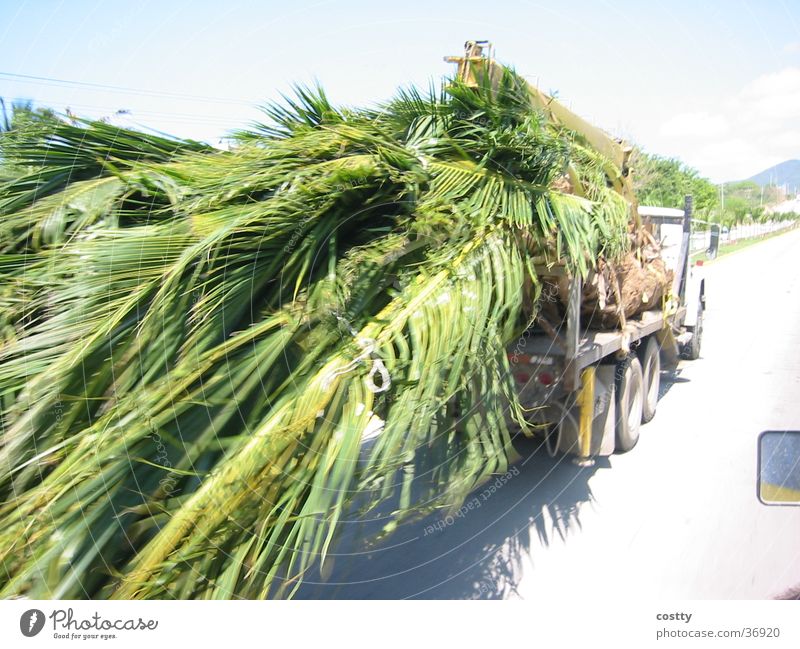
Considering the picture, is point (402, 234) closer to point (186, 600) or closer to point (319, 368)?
point (319, 368)

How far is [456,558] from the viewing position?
3885 millimetres

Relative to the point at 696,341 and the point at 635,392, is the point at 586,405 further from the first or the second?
the point at 696,341

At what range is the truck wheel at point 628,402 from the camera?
531cm

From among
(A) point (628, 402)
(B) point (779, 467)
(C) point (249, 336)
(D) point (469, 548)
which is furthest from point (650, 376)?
(C) point (249, 336)

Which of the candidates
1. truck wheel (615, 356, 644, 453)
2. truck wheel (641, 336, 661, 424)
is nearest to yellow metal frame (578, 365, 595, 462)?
truck wheel (615, 356, 644, 453)

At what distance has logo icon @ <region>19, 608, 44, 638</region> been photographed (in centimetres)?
201

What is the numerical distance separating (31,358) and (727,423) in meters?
6.14

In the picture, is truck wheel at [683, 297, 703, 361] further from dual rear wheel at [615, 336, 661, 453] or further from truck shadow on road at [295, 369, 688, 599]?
truck shadow on road at [295, 369, 688, 599]

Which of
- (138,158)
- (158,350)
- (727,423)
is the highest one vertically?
(138,158)

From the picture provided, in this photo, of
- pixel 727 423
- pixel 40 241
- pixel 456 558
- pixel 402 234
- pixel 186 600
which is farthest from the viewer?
pixel 727 423

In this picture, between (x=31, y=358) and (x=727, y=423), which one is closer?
(x=31, y=358)

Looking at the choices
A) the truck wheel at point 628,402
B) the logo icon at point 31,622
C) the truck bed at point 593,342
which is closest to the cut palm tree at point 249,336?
the logo icon at point 31,622

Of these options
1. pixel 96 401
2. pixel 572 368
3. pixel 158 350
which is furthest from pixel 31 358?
pixel 572 368

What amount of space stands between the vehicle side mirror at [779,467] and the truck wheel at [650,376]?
3.65 meters
